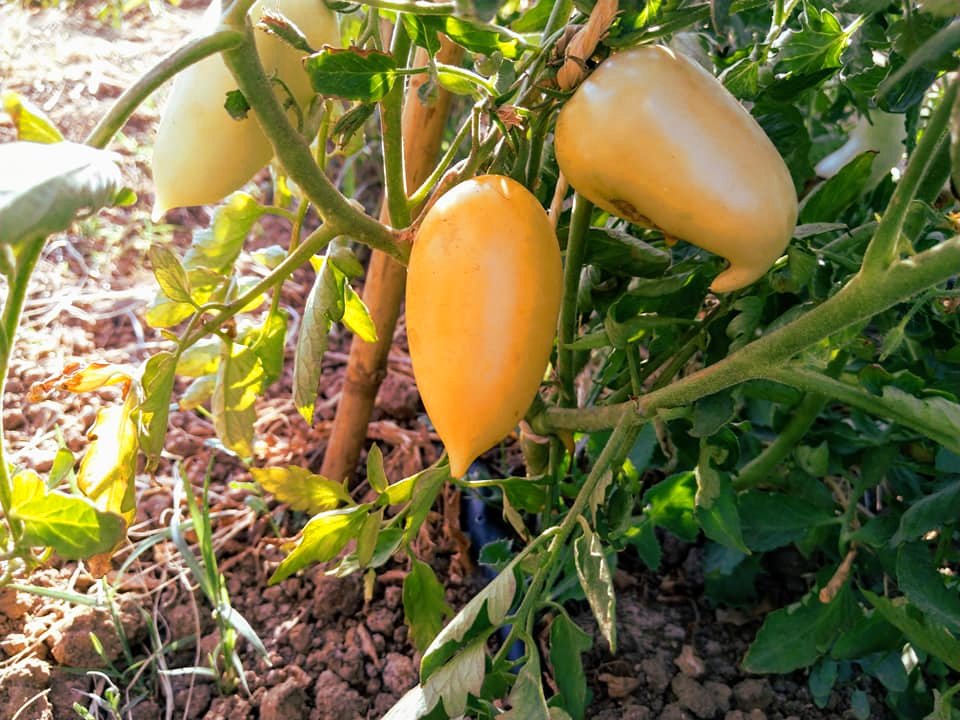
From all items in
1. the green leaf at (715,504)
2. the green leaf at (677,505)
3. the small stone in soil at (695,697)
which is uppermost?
the green leaf at (715,504)

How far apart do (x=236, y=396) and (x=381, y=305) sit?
0.82 feet

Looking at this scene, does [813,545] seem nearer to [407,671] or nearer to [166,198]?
[407,671]

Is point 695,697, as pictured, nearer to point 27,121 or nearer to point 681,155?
point 681,155

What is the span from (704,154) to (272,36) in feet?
1.10

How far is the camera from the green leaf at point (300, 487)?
0.83 metres

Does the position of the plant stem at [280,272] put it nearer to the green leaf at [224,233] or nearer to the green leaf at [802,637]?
the green leaf at [224,233]

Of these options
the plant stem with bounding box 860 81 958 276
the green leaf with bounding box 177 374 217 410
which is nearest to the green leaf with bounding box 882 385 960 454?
the plant stem with bounding box 860 81 958 276

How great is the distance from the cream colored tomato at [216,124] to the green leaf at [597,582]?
0.39 meters

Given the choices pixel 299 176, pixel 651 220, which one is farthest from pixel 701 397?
pixel 299 176

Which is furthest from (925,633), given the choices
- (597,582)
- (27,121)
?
(27,121)

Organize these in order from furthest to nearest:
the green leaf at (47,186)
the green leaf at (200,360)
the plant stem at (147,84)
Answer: the green leaf at (200,360)
the plant stem at (147,84)
the green leaf at (47,186)

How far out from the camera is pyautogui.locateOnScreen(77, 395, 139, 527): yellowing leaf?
2.31ft

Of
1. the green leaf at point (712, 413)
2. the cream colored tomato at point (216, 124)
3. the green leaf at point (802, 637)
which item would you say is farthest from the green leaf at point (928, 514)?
the cream colored tomato at point (216, 124)

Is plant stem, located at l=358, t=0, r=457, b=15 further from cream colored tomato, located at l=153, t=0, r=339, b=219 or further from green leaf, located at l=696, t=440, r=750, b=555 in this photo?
green leaf, located at l=696, t=440, r=750, b=555
